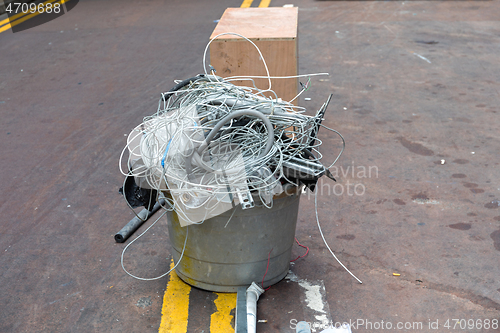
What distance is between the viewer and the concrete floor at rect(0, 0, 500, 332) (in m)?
2.94

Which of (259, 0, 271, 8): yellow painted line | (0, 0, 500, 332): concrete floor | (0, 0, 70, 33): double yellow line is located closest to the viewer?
(0, 0, 500, 332): concrete floor

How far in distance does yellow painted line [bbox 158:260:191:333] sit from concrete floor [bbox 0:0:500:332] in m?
0.05

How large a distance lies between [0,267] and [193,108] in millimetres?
1892

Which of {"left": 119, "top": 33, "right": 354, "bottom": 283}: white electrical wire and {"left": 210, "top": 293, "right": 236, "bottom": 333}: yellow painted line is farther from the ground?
{"left": 119, "top": 33, "right": 354, "bottom": 283}: white electrical wire

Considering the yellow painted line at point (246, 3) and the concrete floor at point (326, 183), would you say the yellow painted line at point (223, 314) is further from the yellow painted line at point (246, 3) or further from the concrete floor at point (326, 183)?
the yellow painted line at point (246, 3)

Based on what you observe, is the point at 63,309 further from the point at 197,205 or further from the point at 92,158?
the point at 92,158

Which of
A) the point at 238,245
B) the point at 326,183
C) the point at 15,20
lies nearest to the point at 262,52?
the point at 326,183

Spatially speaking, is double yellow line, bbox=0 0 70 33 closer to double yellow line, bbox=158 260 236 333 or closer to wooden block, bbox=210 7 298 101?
wooden block, bbox=210 7 298 101

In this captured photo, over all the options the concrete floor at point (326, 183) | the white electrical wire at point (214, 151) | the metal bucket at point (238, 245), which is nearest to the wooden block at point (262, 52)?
the concrete floor at point (326, 183)

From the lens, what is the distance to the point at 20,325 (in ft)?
9.23

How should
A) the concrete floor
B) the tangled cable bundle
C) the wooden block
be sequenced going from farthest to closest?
the wooden block → the concrete floor → the tangled cable bundle

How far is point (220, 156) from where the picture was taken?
105 inches

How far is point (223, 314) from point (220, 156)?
3.26ft

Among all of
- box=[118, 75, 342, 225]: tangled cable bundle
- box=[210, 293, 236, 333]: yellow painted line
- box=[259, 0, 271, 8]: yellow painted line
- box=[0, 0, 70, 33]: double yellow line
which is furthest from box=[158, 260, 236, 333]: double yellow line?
box=[0, 0, 70, 33]: double yellow line
